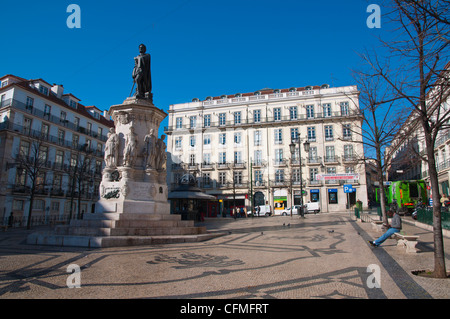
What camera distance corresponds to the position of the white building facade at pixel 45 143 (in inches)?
1243

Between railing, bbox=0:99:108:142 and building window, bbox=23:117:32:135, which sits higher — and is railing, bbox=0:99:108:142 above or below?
above

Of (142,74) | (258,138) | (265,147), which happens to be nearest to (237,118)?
(258,138)

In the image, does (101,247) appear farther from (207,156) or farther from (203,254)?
(207,156)

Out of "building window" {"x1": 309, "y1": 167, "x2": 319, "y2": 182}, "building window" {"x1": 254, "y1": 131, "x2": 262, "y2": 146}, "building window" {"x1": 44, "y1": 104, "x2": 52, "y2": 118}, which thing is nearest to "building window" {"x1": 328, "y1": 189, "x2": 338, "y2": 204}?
"building window" {"x1": 309, "y1": 167, "x2": 319, "y2": 182}

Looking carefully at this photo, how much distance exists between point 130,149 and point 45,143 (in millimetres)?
30189

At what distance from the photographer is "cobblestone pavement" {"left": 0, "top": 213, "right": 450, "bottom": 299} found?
442cm

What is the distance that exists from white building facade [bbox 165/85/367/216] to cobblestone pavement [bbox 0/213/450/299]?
37.0 m

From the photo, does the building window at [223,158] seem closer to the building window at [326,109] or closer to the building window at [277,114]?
the building window at [277,114]

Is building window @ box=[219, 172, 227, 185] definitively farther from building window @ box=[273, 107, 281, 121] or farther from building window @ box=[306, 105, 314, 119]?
building window @ box=[306, 105, 314, 119]

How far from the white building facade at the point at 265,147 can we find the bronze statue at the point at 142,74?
3257 centimetres

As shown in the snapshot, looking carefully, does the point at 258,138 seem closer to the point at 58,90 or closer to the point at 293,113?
the point at 293,113

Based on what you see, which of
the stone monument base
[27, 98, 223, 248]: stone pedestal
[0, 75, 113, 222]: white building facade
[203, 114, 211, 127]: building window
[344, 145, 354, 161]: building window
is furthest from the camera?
[203, 114, 211, 127]: building window

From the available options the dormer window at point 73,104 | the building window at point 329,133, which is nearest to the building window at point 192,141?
the dormer window at point 73,104
